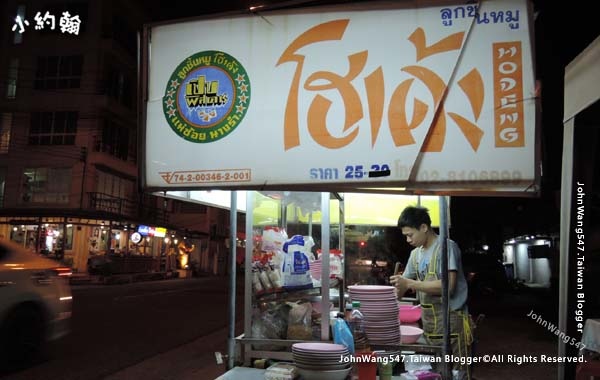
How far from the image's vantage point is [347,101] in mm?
2486

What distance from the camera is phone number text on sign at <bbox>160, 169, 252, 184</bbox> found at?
8.39ft

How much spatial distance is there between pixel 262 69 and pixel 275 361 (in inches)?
81.3

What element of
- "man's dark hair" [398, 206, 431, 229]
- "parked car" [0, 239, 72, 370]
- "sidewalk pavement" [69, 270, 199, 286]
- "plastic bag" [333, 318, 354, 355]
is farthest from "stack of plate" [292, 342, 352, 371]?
"sidewalk pavement" [69, 270, 199, 286]

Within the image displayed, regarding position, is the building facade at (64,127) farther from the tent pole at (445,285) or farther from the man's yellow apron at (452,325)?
the tent pole at (445,285)

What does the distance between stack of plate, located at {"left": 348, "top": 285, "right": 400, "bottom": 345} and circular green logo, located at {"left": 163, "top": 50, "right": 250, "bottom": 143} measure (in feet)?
5.51

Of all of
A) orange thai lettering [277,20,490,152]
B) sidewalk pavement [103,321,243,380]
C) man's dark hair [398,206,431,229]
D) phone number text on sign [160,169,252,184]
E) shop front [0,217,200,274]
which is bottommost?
sidewalk pavement [103,321,243,380]

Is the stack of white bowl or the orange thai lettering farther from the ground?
the orange thai lettering

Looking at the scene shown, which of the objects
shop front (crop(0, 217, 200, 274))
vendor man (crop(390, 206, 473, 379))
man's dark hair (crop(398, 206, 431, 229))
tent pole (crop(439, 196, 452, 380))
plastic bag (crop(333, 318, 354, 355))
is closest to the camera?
tent pole (crop(439, 196, 452, 380))

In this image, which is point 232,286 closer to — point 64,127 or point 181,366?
point 181,366

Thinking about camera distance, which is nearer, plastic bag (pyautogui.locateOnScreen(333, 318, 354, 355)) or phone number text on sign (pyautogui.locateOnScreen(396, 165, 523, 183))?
phone number text on sign (pyautogui.locateOnScreen(396, 165, 523, 183))

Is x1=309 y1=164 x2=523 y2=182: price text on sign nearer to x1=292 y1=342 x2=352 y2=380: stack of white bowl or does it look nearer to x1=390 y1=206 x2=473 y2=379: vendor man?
x1=292 y1=342 x2=352 y2=380: stack of white bowl

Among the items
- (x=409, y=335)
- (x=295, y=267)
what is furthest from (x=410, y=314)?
(x=295, y=267)

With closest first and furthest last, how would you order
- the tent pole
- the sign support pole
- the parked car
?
the tent pole < the sign support pole < the parked car

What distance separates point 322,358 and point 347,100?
148 centimetres
